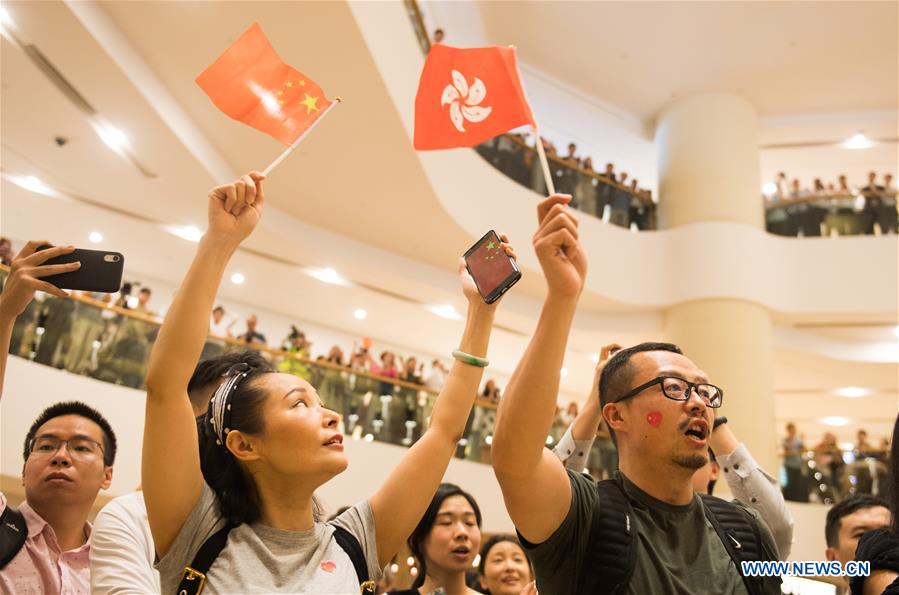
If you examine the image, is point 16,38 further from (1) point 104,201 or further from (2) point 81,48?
(1) point 104,201

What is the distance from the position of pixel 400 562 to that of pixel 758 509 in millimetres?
7168

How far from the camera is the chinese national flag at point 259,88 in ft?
9.96

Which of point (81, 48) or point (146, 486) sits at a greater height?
point (81, 48)

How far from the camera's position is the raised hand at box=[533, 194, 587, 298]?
2016mm

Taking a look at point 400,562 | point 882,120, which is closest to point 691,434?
point 400,562

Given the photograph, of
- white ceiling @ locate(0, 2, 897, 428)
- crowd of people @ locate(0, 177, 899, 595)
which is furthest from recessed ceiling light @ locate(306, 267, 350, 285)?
crowd of people @ locate(0, 177, 899, 595)

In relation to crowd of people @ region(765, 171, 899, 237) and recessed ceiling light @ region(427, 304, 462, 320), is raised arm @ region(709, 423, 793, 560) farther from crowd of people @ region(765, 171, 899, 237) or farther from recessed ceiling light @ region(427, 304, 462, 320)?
A: crowd of people @ region(765, 171, 899, 237)

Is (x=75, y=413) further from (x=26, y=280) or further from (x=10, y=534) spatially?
(x=26, y=280)

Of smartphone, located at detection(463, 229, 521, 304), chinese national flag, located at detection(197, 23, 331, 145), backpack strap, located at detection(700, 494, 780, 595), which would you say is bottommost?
backpack strap, located at detection(700, 494, 780, 595)

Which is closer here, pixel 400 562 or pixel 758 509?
pixel 758 509

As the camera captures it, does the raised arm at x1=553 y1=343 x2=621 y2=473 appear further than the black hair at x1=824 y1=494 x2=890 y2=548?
No

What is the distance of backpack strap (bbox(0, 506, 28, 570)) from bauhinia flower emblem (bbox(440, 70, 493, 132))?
6.27 ft

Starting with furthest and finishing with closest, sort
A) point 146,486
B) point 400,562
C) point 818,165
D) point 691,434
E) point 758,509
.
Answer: point 818,165 → point 400,562 → point 758,509 → point 691,434 → point 146,486

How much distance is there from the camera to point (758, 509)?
8.82 ft
